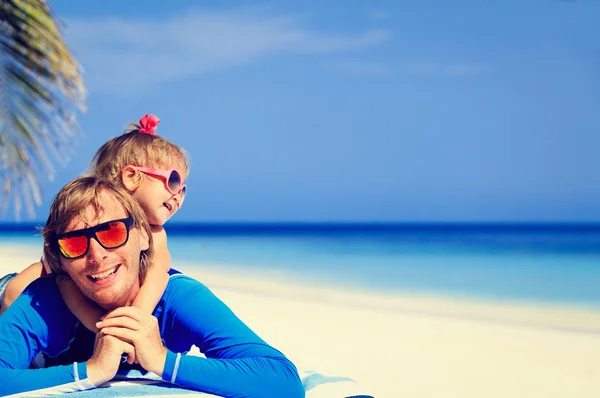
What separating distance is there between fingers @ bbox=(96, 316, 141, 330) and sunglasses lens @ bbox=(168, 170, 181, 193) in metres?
0.65

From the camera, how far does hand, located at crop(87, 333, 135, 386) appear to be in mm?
2062

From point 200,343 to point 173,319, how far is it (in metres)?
0.12

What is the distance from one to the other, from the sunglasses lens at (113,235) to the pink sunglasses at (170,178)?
37 centimetres

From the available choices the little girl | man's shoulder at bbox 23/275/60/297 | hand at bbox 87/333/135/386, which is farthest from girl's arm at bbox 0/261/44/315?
hand at bbox 87/333/135/386

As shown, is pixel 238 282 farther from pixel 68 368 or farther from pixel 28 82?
pixel 68 368

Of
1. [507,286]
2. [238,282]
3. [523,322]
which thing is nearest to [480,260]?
[507,286]

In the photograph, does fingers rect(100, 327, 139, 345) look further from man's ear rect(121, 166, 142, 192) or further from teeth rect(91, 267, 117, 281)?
man's ear rect(121, 166, 142, 192)

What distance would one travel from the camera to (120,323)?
205 cm

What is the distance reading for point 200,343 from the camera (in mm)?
2377

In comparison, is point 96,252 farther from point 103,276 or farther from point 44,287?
point 44,287

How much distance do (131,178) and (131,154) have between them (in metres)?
0.09

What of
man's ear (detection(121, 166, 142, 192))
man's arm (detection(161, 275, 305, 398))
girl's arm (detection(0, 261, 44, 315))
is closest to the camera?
man's arm (detection(161, 275, 305, 398))

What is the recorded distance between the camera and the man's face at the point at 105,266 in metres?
2.15

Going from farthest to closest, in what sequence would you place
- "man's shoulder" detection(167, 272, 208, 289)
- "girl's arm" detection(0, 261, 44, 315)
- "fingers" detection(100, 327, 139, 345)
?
"girl's arm" detection(0, 261, 44, 315), "man's shoulder" detection(167, 272, 208, 289), "fingers" detection(100, 327, 139, 345)
